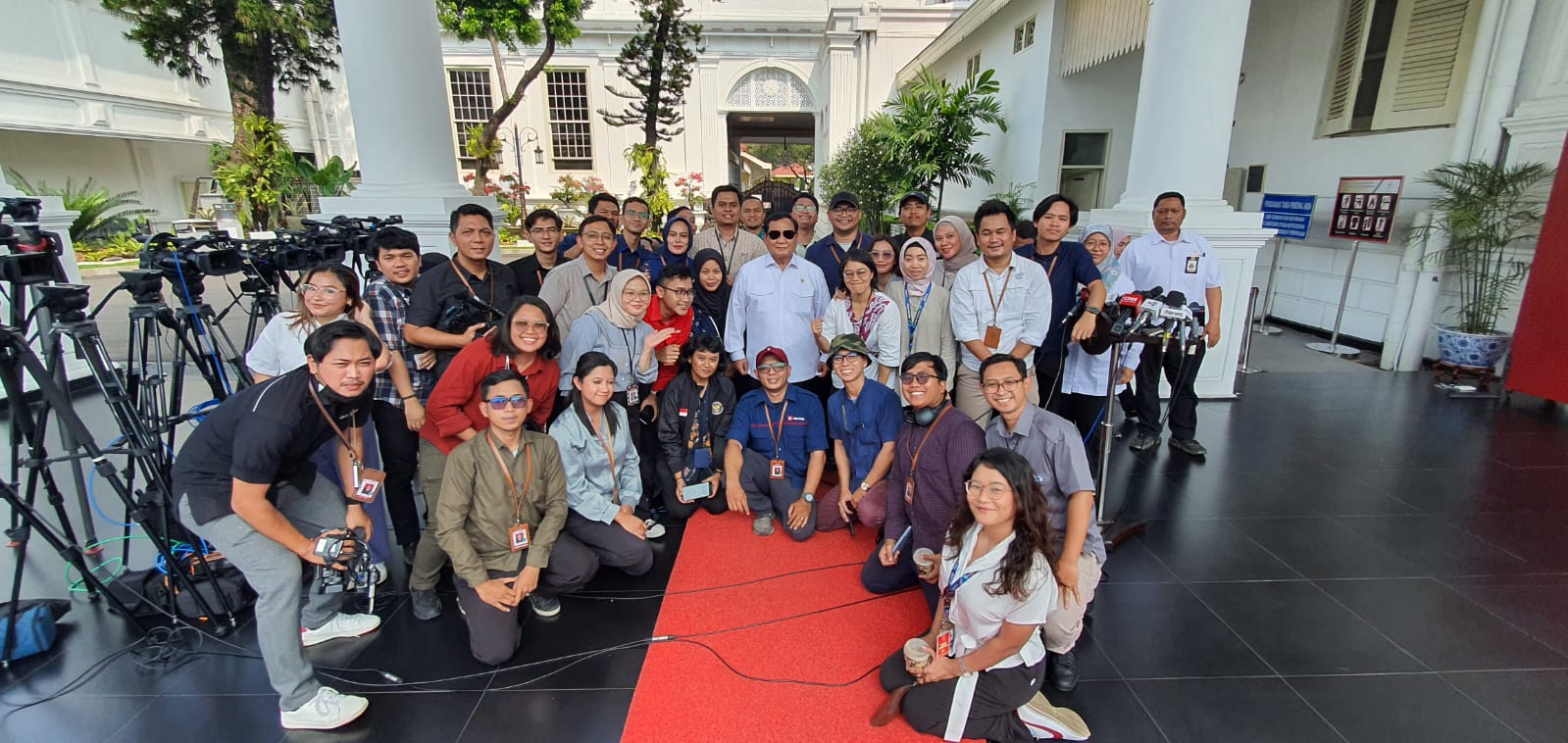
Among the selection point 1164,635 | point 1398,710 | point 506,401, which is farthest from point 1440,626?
point 506,401

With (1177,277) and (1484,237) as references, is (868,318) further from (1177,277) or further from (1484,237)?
(1484,237)

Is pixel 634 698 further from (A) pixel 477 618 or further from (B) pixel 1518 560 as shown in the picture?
(B) pixel 1518 560

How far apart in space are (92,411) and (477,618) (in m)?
4.97

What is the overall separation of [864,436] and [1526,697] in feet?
8.10

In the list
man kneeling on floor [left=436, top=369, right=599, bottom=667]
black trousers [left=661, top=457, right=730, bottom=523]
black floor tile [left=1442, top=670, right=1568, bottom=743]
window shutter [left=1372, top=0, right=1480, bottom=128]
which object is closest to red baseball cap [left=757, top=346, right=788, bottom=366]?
black trousers [left=661, top=457, right=730, bottom=523]

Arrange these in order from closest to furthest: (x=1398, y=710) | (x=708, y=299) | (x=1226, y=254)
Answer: (x=1398, y=710) → (x=708, y=299) → (x=1226, y=254)

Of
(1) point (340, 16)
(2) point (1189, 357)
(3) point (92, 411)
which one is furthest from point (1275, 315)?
(3) point (92, 411)

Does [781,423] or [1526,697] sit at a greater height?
[781,423]

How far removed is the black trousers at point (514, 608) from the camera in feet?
7.94

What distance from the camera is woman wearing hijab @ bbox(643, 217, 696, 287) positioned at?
403 cm

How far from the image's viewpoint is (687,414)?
348cm

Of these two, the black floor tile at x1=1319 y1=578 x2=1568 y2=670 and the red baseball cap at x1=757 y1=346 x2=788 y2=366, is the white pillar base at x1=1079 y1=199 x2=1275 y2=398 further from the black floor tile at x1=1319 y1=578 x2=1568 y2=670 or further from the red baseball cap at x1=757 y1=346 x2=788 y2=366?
the red baseball cap at x1=757 y1=346 x2=788 y2=366

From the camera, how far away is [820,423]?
11.3 feet

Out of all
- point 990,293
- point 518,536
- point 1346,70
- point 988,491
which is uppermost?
point 1346,70
